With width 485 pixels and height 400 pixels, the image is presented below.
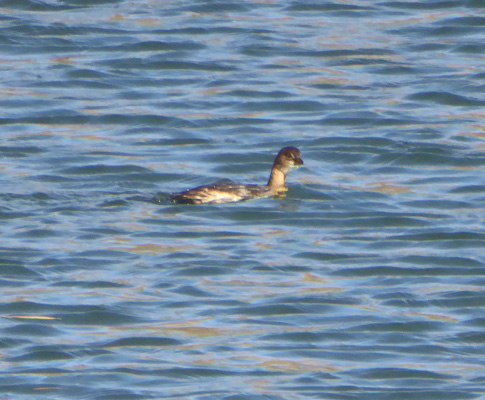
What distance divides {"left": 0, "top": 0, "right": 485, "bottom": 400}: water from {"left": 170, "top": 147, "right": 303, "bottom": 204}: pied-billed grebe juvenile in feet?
0.35

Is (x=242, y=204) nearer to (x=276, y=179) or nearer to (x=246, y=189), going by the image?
(x=246, y=189)

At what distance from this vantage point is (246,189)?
543 inches

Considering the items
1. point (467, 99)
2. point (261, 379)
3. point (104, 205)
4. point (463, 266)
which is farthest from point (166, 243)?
point (467, 99)

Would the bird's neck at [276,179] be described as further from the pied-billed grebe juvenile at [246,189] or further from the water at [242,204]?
the water at [242,204]

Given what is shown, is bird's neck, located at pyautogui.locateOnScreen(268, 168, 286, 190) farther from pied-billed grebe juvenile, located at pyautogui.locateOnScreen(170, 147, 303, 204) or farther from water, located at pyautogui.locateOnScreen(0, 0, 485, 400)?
water, located at pyautogui.locateOnScreen(0, 0, 485, 400)

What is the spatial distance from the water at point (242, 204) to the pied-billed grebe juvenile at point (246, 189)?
0.35 ft

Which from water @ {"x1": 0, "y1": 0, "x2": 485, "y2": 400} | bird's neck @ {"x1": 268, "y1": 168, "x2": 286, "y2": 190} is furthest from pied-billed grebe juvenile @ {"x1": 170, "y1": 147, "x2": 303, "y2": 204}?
water @ {"x1": 0, "y1": 0, "x2": 485, "y2": 400}

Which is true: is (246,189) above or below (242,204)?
above

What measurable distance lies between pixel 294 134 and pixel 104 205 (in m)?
3.27

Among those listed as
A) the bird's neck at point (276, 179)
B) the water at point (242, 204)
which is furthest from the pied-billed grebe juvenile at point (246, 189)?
the water at point (242, 204)

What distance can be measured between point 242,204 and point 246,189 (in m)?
0.15

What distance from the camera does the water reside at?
955 centimetres

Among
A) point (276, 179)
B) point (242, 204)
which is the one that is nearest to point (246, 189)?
point (242, 204)

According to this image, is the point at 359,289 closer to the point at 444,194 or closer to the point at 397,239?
the point at 397,239
